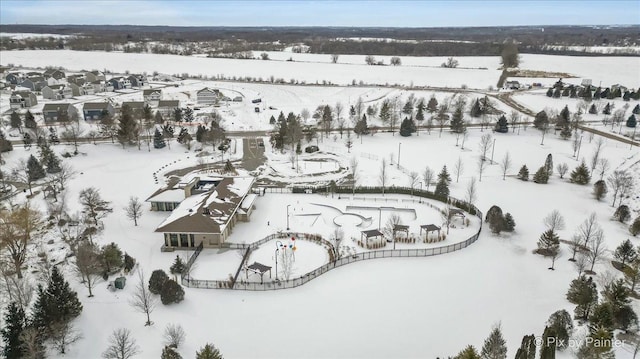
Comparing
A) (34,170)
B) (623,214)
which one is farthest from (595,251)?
(34,170)

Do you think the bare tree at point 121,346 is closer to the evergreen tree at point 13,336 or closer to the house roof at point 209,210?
the evergreen tree at point 13,336

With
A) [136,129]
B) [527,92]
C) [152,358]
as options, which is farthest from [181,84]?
[152,358]

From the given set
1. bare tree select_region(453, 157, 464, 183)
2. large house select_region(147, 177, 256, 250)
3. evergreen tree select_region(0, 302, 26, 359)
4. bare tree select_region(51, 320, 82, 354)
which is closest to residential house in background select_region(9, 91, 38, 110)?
large house select_region(147, 177, 256, 250)

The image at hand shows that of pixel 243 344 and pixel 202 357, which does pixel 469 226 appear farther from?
pixel 202 357

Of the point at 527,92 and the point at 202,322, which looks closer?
the point at 202,322

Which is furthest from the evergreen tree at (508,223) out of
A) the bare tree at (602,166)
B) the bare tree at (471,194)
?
the bare tree at (602,166)

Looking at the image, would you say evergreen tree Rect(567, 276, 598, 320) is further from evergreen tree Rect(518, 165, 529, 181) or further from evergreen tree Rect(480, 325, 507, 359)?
evergreen tree Rect(518, 165, 529, 181)
